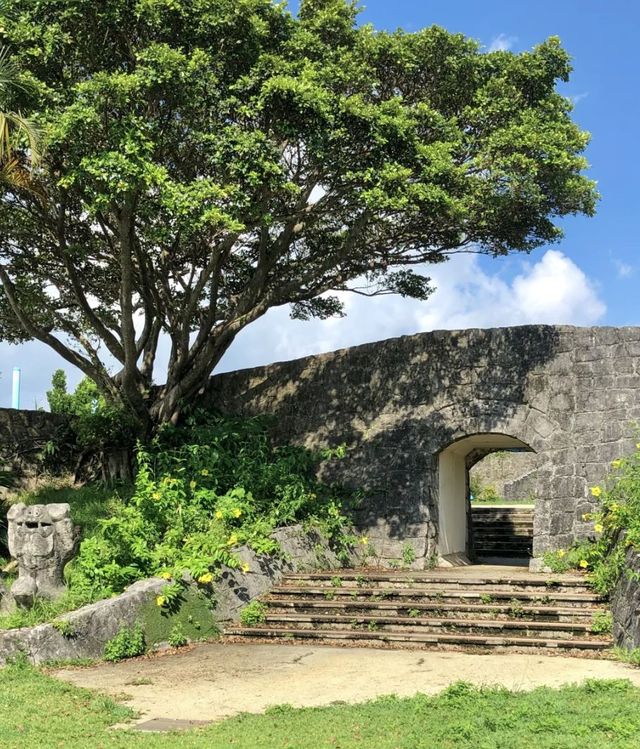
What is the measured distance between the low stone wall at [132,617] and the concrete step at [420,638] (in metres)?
0.43

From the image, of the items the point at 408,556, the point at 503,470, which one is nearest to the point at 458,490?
the point at 408,556

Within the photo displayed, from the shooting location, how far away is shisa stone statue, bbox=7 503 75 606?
8945 mm

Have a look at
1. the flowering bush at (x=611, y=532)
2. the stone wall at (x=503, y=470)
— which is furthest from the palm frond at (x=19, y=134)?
the stone wall at (x=503, y=470)

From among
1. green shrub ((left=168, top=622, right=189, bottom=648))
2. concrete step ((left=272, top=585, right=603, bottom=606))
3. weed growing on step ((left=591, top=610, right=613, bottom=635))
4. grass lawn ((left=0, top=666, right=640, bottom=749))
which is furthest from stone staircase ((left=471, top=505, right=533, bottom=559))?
grass lawn ((left=0, top=666, right=640, bottom=749))

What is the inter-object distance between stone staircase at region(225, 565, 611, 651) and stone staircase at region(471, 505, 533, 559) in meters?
7.76

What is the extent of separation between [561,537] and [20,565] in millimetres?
6705

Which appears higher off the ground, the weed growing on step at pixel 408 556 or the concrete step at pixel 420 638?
the weed growing on step at pixel 408 556

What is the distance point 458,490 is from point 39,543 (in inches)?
307

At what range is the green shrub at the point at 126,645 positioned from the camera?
27.3 feet

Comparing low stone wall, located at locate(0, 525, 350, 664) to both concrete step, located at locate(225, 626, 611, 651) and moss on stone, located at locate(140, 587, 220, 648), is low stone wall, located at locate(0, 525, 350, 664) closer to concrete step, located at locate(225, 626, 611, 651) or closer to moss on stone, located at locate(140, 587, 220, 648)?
moss on stone, located at locate(140, 587, 220, 648)

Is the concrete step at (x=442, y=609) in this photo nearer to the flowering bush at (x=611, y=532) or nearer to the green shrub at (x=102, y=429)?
the flowering bush at (x=611, y=532)

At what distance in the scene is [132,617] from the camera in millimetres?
8664

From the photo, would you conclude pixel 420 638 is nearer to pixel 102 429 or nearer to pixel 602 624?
pixel 602 624

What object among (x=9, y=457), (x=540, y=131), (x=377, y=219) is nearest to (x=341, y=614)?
(x=377, y=219)
